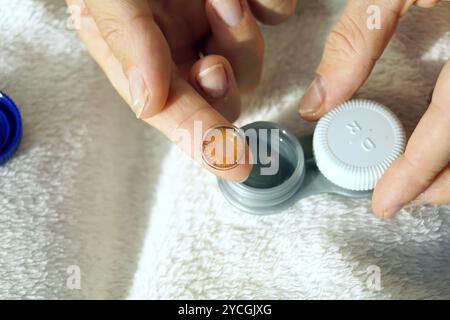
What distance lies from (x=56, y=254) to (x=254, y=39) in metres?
0.30

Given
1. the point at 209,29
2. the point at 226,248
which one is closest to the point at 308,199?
the point at 226,248

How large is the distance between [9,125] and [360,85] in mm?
374

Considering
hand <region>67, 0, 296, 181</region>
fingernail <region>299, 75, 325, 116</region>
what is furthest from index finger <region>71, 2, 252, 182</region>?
fingernail <region>299, 75, 325, 116</region>

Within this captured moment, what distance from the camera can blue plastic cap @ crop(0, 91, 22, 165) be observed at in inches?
24.7

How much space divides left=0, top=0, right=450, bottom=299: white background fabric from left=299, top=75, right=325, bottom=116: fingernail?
4cm

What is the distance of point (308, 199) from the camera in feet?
2.01

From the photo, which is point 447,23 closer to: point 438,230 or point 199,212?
point 438,230

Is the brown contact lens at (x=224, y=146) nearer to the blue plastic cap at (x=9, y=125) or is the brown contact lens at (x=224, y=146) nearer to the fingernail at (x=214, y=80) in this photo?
the fingernail at (x=214, y=80)

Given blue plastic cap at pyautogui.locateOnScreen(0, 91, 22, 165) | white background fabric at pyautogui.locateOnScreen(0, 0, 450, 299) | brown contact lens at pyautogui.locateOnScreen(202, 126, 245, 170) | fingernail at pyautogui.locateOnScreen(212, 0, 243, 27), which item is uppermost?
fingernail at pyautogui.locateOnScreen(212, 0, 243, 27)

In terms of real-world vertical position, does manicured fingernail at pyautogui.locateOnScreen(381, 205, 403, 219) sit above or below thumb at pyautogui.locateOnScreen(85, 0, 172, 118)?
below

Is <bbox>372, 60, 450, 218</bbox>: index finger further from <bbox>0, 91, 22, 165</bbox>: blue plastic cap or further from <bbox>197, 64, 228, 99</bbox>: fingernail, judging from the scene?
<bbox>0, 91, 22, 165</bbox>: blue plastic cap

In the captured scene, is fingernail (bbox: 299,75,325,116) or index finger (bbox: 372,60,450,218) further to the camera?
fingernail (bbox: 299,75,325,116)

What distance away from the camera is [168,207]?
0.67 meters
